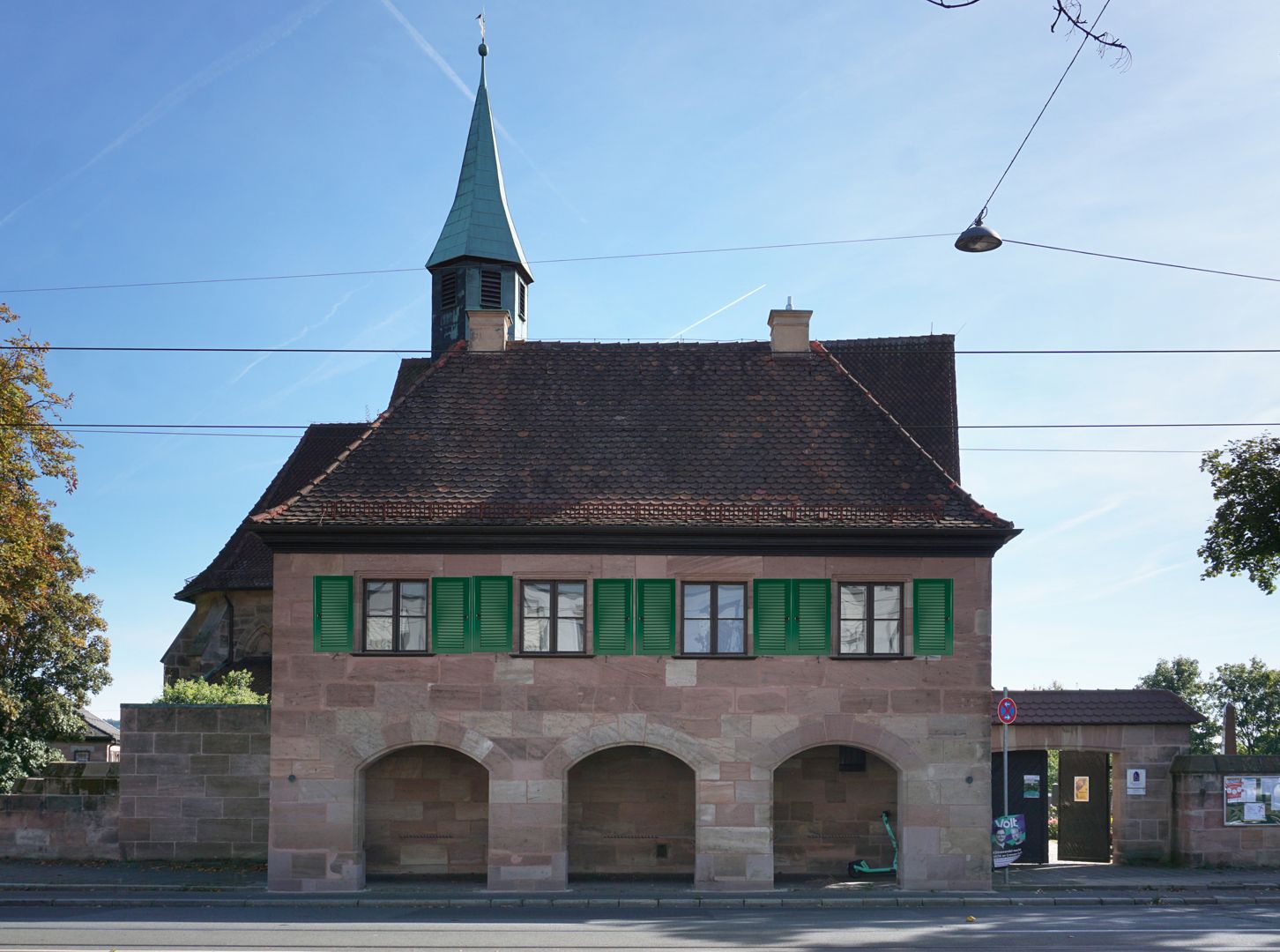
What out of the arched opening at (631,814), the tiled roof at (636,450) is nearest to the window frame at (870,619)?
the tiled roof at (636,450)

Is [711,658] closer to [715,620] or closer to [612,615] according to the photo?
[715,620]

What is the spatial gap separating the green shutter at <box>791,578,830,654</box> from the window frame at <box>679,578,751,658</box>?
78 cm

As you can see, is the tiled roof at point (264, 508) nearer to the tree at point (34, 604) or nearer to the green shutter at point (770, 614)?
the tree at point (34, 604)

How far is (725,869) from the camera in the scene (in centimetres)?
2038

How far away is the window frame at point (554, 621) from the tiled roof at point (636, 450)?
104 cm

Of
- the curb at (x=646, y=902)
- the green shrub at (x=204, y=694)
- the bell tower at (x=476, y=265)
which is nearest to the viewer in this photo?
the curb at (x=646, y=902)

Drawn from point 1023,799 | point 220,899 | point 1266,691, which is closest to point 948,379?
point 1023,799

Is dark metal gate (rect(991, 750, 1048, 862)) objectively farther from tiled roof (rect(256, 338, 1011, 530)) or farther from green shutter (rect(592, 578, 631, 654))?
green shutter (rect(592, 578, 631, 654))

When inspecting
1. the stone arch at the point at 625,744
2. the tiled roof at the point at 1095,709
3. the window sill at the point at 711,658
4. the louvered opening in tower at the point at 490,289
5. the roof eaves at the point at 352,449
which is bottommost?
the stone arch at the point at 625,744

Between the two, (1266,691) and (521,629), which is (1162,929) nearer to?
(521,629)

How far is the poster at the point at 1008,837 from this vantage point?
2203 cm

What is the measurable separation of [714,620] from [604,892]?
4590mm

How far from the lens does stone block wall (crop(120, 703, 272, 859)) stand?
22.3 m

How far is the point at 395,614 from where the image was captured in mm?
20875
